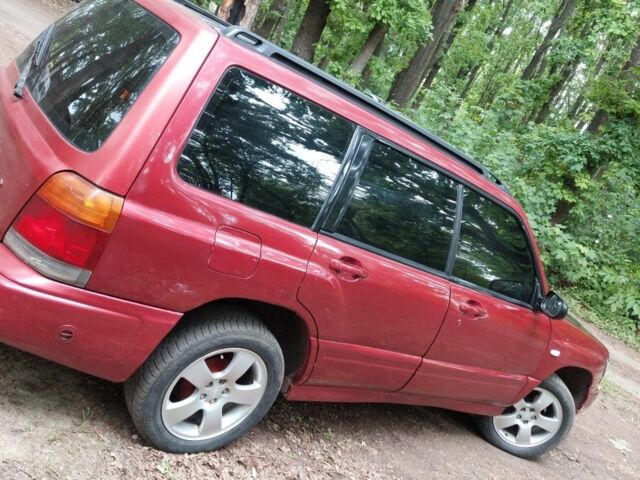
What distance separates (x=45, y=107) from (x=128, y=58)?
460 millimetres

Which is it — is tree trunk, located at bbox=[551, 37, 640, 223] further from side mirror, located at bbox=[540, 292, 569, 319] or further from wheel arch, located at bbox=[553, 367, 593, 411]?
side mirror, located at bbox=[540, 292, 569, 319]

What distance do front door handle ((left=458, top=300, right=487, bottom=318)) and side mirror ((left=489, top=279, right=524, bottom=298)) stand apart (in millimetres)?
206

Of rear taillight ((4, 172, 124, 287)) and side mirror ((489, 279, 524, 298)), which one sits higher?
side mirror ((489, 279, 524, 298))

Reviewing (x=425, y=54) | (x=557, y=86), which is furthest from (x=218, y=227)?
(x=557, y=86)

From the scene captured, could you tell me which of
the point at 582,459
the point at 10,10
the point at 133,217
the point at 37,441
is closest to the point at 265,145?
the point at 133,217

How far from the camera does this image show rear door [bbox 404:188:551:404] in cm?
→ 362

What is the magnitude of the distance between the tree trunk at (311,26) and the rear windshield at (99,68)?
30.5 ft

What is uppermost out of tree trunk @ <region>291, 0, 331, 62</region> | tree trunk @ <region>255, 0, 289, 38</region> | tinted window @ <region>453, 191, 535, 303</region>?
tree trunk @ <region>255, 0, 289, 38</region>

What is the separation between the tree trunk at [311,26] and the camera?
11.7m

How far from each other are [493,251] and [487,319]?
46 cm

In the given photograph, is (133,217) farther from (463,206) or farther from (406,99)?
(406,99)

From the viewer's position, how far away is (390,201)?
3.21 m

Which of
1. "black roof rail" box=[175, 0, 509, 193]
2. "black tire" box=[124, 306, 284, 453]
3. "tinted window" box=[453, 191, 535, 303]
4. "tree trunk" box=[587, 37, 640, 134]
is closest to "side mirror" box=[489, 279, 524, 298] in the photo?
"tinted window" box=[453, 191, 535, 303]

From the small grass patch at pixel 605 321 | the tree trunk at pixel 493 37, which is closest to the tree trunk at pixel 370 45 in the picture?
the small grass patch at pixel 605 321
